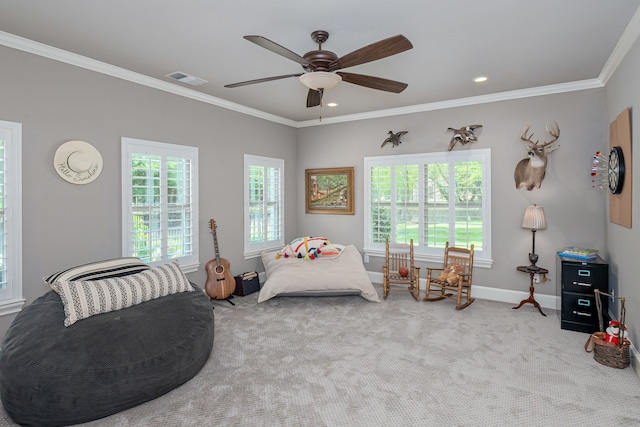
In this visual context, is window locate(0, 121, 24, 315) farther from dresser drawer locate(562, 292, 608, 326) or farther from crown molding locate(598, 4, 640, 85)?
dresser drawer locate(562, 292, 608, 326)

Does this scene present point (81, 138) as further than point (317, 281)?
No

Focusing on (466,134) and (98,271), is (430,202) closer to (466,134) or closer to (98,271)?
(466,134)

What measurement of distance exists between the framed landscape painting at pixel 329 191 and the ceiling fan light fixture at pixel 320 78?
3.17 meters

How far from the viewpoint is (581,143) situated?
423 cm

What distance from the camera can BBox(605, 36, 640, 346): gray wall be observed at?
2.87 m

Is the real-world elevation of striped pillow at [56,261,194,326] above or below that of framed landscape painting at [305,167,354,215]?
below

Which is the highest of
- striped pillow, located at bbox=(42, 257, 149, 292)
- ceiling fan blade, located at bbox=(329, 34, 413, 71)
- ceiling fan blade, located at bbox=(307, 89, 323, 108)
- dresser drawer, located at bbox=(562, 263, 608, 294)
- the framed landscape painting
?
ceiling fan blade, located at bbox=(329, 34, 413, 71)

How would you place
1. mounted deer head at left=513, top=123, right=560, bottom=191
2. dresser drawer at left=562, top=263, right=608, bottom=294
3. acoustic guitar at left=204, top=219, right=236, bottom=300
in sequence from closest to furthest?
dresser drawer at left=562, top=263, right=608, bottom=294 → mounted deer head at left=513, top=123, right=560, bottom=191 → acoustic guitar at left=204, top=219, right=236, bottom=300

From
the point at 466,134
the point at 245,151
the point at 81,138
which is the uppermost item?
the point at 466,134

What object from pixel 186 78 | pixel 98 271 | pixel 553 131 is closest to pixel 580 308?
pixel 553 131

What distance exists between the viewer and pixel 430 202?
519 centimetres

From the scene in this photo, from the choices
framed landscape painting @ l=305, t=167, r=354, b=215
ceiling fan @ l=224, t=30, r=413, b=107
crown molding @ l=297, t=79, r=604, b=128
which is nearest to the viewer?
ceiling fan @ l=224, t=30, r=413, b=107

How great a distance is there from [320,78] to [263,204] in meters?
3.30

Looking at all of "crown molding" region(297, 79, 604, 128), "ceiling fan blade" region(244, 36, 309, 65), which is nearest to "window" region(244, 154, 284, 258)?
"crown molding" region(297, 79, 604, 128)
